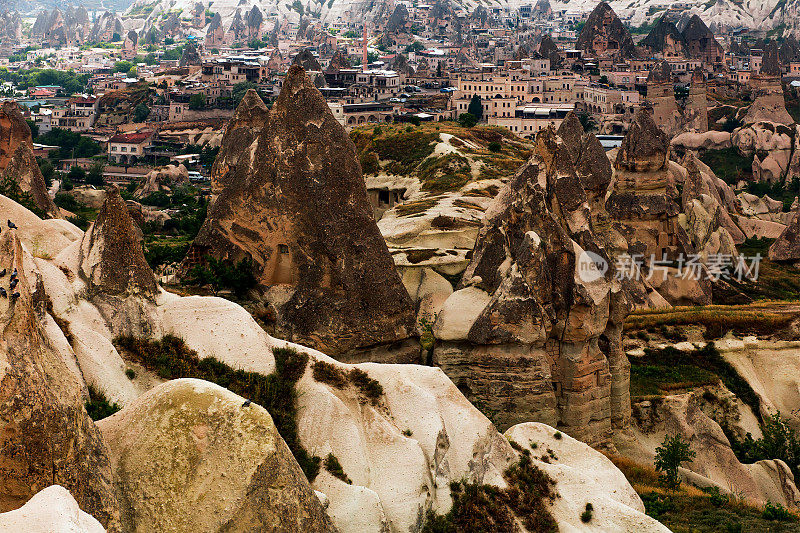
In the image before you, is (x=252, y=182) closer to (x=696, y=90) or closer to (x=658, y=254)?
(x=658, y=254)

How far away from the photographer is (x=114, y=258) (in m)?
15.6

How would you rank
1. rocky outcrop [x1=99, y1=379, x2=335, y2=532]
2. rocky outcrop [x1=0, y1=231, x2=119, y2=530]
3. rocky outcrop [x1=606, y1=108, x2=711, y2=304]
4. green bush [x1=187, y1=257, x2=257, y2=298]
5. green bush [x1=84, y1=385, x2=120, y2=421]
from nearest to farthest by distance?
rocky outcrop [x1=0, y1=231, x2=119, y2=530]
rocky outcrop [x1=99, y1=379, x2=335, y2=532]
green bush [x1=84, y1=385, x2=120, y2=421]
green bush [x1=187, y1=257, x2=257, y2=298]
rocky outcrop [x1=606, y1=108, x2=711, y2=304]

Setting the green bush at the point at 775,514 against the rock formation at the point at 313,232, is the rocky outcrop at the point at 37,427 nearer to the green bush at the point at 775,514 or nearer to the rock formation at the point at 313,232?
the rock formation at the point at 313,232

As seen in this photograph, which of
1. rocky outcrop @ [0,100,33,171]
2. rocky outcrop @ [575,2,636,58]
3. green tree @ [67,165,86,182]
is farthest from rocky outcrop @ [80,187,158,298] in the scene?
rocky outcrop @ [575,2,636,58]

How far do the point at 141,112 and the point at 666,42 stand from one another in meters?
77.9

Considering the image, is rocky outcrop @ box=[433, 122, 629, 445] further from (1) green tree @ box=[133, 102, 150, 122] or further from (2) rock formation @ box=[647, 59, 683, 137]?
(1) green tree @ box=[133, 102, 150, 122]

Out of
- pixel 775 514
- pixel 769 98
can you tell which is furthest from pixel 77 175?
pixel 775 514

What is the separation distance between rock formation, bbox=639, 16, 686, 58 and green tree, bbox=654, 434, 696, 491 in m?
144

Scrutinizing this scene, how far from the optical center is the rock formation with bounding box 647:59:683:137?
103 meters

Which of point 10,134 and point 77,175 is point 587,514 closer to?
point 10,134

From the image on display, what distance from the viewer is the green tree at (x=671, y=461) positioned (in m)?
19.2

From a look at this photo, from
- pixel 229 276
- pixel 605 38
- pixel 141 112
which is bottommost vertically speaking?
pixel 141 112

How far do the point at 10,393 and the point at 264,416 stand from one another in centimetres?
244

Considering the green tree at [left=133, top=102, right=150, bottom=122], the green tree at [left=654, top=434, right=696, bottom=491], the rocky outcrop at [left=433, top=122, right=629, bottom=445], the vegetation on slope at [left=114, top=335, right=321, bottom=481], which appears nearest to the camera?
the vegetation on slope at [left=114, top=335, right=321, bottom=481]
